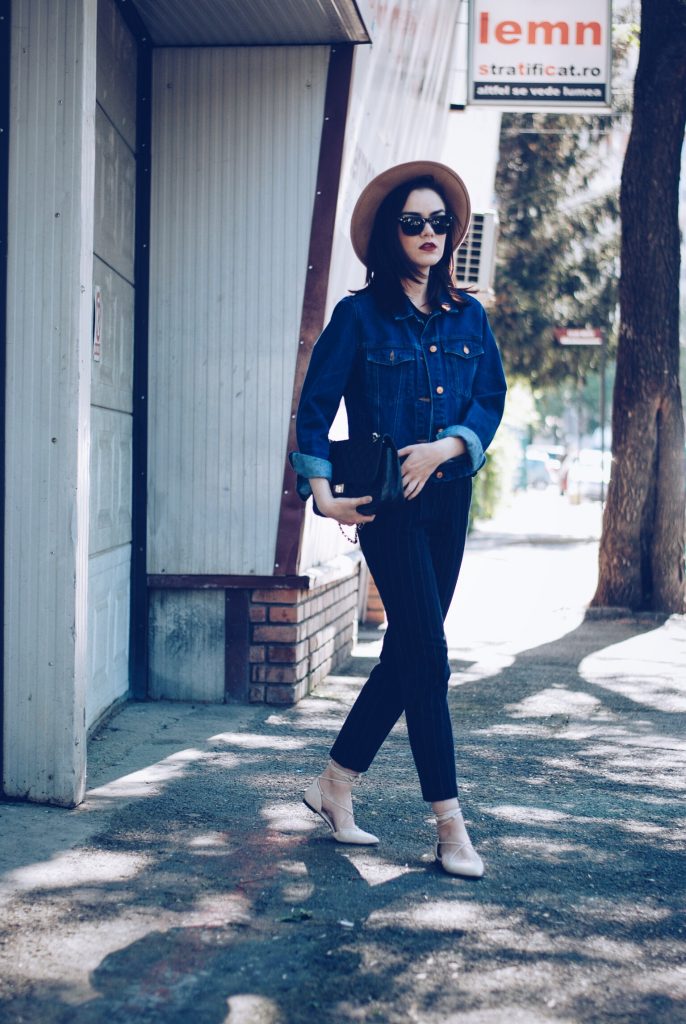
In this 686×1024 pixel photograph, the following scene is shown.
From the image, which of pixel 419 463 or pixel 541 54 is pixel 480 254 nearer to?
pixel 541 54

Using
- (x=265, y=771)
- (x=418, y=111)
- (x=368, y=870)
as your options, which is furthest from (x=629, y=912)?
(x=418, y=111)

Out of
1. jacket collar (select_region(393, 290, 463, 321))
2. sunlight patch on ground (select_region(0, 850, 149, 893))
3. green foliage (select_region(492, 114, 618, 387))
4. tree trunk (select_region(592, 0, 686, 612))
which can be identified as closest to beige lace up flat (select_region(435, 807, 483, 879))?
sunlight patch on ground (select_region(0, 850, 149, 893))

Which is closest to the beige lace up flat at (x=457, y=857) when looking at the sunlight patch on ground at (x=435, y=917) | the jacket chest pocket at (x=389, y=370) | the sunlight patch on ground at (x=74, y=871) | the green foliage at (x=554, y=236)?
the sunlight patch on ground at (x=435, y=917)

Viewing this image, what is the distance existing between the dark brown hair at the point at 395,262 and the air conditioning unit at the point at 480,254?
6803mm

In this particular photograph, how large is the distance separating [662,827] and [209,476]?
2911mm

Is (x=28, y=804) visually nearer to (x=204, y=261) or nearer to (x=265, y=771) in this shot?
(x=265, y=771)

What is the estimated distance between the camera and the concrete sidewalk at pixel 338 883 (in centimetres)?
306

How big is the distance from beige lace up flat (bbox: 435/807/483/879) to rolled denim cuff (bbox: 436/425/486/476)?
999mm

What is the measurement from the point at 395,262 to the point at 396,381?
0.36m

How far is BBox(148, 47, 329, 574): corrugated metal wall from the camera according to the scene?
652 cm

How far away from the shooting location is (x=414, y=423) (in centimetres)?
406

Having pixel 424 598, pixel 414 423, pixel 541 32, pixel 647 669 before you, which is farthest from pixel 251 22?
pixel 647 669

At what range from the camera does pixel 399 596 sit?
397cm

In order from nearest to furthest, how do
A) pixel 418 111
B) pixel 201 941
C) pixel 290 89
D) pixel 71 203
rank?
pixel 201 941
pixel 71 203
pixel 290 89
pixel 418 111
